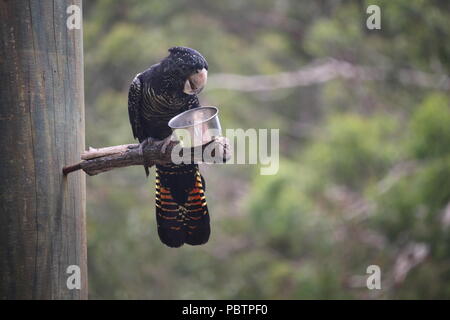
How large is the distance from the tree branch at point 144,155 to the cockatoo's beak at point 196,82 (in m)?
0.56

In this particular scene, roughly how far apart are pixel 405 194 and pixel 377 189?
354mm

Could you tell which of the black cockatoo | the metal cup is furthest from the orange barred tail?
the metal cup

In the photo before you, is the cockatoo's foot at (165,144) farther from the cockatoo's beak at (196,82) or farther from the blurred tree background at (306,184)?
the blurred tree background at (306,184)

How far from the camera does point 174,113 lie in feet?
10.6

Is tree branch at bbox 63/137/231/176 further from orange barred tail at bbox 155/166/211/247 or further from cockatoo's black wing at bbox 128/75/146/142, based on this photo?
cockatoo's black wing at bbox 128/75/146/142

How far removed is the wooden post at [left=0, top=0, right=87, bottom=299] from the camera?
85.6 inches

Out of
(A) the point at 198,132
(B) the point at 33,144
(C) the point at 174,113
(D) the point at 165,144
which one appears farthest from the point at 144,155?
(C) the point at 174,113

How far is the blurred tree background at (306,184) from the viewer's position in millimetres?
5270

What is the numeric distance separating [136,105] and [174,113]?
251 mm

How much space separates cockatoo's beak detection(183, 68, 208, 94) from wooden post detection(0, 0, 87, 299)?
2.58ft

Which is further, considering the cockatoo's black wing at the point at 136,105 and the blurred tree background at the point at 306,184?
the blurred tree background at the point at 306,184

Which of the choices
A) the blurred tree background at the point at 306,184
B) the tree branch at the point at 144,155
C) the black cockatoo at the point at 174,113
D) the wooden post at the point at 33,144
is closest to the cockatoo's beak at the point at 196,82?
the black cockatoo at the point at 174,113

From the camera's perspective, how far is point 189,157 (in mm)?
2350
